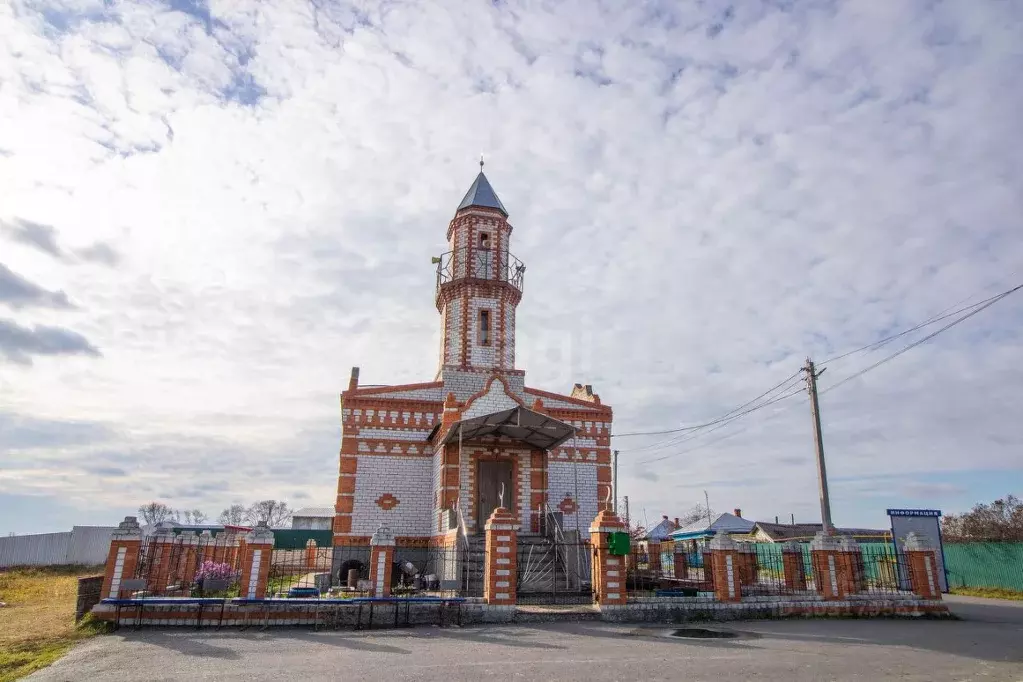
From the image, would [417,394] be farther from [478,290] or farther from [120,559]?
[120,559]

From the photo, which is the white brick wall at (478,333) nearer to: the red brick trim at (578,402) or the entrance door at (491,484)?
the red brick trim at (578,402)

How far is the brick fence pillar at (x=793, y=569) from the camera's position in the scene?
18141 millimetres

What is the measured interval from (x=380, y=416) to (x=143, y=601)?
11527mm

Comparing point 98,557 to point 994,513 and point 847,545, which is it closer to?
point 847,545

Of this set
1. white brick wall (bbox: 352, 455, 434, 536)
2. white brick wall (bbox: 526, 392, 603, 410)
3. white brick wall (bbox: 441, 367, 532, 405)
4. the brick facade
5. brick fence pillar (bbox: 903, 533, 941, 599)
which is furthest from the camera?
white brick wall (bbox: 526, 392, 603, 410)

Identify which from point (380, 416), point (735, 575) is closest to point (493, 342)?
point (380, 416)

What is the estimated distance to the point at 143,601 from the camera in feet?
40.7

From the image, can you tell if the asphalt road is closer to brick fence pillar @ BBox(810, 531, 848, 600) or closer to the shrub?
brick fence pillar @ BBox(810, 531, 848, 600)

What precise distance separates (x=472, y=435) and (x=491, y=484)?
91.6 inches

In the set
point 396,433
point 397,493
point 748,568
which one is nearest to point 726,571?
point 748,568

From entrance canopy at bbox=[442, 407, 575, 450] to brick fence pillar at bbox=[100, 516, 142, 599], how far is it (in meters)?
8.66

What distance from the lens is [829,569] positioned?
15414 mm

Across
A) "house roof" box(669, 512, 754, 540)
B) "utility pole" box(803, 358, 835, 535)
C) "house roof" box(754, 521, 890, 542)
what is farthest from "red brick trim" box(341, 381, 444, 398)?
"house roof" box(754, 521, 890, 542)

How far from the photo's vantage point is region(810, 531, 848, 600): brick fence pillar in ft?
→ 50.4
